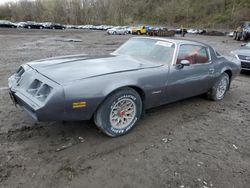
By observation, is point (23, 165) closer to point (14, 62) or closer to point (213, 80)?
point (213, 80)

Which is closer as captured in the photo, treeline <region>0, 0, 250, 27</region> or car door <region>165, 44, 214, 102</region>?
car door <region>165, 44, 214, 102</region>

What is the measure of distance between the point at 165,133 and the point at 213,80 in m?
1.97

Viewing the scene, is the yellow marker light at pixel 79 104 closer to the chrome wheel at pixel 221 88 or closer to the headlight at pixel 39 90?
the headlight at pixel 39 90

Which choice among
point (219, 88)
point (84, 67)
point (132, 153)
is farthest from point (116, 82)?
point (219, 88)

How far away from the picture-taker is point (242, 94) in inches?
218

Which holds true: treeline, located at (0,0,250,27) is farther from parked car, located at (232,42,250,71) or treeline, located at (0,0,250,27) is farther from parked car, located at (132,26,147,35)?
parked car, located at (232,42,250,71)

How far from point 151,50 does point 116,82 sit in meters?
1.41

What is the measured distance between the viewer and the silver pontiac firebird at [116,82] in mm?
2561

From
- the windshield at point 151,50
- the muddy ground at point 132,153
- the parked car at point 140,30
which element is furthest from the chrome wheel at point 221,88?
the parked car at point 140,30

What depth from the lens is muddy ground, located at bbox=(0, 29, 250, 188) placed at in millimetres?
2324

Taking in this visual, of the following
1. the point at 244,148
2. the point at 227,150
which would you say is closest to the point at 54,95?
the point at 227,150

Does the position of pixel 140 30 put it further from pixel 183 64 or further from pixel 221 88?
pixel 183 64

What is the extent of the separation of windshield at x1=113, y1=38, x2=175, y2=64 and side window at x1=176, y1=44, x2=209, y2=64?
0.21 meters

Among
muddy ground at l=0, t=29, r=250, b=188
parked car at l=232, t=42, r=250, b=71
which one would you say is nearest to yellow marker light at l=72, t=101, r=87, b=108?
muddy ground at l=0, t=29, r=250, b=188
